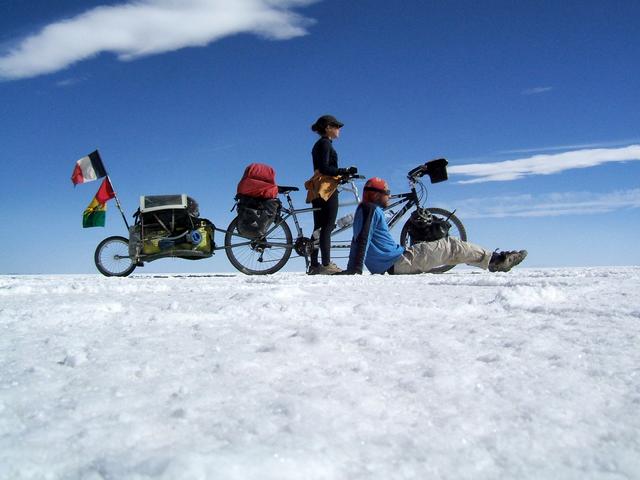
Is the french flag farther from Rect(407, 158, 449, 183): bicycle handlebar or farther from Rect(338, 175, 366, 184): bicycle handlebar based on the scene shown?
Rect(407, 158, 449, 183): bicycle handlebar

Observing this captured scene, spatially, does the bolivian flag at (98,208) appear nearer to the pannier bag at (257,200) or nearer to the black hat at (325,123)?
the pannier bag at (257,200)

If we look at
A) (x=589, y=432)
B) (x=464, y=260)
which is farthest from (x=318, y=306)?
(x=464, y=260)

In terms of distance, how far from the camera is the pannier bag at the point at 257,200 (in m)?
6.06

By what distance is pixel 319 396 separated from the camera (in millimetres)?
927

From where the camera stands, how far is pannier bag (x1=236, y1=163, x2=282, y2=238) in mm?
6059

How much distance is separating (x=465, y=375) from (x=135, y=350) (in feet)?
2.55

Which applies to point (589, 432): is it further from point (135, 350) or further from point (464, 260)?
point (464, 260)

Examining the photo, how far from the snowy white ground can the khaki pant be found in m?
3.25

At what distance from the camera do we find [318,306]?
1.83 meters

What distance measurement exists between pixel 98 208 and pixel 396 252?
4.53 m

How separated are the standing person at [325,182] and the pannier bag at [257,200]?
581 millimetres

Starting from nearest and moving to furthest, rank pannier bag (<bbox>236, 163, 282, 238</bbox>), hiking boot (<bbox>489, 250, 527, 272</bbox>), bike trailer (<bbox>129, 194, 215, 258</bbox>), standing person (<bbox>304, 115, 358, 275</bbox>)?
hiking boot (<bbox>489, 250, 527, 272</bbox>), standing person (<bbox>304, 115, 358, 275</bbox>), pannier bag (<bbox>236, 163, 282, 238</bbox>), bike trailer (<bbox>129, 194, 215, 258</bbox>)

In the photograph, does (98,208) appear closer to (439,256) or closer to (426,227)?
(426,227)

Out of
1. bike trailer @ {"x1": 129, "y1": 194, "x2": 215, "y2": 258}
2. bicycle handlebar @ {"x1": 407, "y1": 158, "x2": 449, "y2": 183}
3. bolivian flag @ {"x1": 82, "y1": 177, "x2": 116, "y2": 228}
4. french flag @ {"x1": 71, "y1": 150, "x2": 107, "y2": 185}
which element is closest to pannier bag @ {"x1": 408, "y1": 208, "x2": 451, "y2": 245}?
bicycle handlebar @ {"x1": 407, "y1": 158, "x2": 449, "y2": 183}
